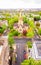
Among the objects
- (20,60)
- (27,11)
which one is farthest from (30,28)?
(27,11)

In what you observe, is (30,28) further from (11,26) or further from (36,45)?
(36,45)

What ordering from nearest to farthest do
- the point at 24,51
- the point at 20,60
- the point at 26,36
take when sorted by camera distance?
the point at 20,60
the point at 24,51
the point at 26,36

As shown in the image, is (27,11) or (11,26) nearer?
(11,26)

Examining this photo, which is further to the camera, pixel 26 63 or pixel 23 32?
pixel 23 32

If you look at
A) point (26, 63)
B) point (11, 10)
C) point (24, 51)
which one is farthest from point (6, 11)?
point (26, 63)

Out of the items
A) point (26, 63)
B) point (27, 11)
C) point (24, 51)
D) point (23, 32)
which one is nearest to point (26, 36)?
point (23, 32)

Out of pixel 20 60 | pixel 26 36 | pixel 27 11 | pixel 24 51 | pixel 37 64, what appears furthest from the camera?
pixel 27 11

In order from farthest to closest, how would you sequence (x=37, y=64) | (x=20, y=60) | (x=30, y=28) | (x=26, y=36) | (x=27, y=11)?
(x=27, y=11)
(x=30, y=28)
(x=26, y=36)
(x=20, y=60)
(x=37, y=64)

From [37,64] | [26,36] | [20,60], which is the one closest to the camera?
[37,64]

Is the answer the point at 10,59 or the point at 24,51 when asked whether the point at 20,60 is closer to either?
the point at 10,59
